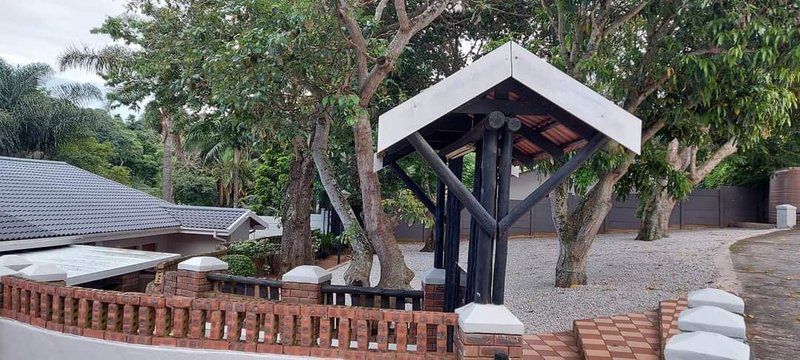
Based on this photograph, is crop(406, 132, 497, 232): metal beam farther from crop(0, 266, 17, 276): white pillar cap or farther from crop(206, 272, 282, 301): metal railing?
crop(0, 266, 17, 276): white pillar cap

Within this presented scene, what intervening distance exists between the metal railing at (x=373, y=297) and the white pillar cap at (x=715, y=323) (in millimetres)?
2951

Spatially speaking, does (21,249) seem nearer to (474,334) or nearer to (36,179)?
(36,179)

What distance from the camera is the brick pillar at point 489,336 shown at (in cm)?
362

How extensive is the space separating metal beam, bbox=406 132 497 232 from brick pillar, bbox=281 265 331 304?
7.78 ft

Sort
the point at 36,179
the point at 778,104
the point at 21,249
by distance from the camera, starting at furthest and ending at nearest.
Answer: the point at 36,179, the point at 21,249, the point at 778,104

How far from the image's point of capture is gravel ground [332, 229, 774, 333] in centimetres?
723

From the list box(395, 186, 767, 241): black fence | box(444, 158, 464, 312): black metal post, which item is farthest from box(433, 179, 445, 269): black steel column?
box(395, 186, 767, 241): black fence

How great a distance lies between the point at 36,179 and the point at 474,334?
1319cm

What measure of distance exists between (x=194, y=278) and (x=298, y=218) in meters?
8.22

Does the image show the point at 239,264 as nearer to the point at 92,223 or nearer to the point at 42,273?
the point at 92,223

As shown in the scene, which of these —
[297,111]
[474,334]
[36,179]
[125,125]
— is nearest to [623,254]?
[297,111]

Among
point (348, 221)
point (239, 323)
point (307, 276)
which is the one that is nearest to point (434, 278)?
point (307, 276)

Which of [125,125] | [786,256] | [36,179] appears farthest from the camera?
[125,125]

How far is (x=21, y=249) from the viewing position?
909 centimetres
